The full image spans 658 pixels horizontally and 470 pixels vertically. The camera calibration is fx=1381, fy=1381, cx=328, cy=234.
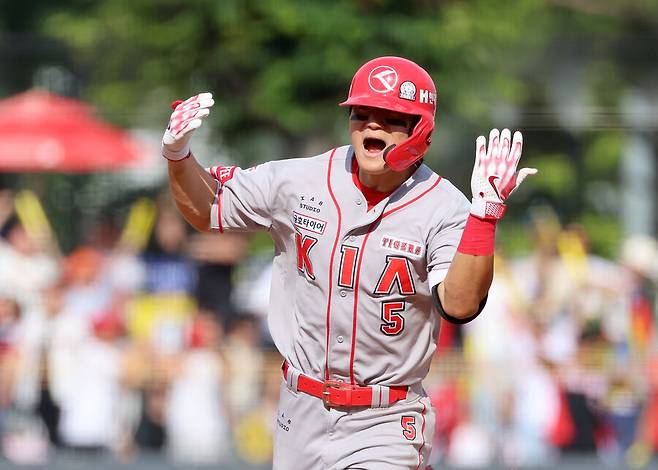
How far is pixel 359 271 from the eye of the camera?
489 centimetres

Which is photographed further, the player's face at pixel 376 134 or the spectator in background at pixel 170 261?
the spectator in background at pixel 170 261

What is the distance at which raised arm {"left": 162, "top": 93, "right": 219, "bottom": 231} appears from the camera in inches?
199

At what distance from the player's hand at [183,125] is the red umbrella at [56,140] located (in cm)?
676

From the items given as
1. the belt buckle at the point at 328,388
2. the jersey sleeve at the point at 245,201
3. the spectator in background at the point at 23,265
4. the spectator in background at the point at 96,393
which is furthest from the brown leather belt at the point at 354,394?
the spectator in background at the point at 23,265

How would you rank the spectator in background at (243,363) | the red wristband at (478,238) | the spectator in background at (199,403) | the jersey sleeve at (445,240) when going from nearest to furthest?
the red wristband at (478,238) < the jersey sleeve at (445,240) < the spectator in background at (199,403) < the spectator in background at (243,363)

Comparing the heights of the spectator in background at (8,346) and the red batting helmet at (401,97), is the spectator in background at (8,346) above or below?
below

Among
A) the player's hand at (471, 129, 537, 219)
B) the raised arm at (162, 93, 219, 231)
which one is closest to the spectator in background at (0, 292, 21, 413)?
the raised arm at (162, 93, 219, 231)

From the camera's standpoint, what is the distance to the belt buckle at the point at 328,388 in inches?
195

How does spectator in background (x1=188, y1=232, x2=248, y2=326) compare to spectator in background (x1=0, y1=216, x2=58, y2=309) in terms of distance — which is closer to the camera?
spectator in background (x1=188, y1=232, x2=248, y2=326)

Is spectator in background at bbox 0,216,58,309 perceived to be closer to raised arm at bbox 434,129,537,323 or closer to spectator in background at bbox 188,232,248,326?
spectator in background at bbox 188,232,248,326

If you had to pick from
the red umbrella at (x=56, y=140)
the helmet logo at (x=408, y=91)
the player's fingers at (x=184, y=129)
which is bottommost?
the player's fingers at (x=184, y=129)

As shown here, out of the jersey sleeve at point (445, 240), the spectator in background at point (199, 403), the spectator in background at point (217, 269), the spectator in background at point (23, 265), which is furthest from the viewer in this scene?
the spectator in background at point (23, 265)

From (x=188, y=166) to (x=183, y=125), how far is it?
190 millimetres

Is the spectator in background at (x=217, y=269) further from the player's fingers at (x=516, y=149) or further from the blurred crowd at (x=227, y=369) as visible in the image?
the player's fingers at (x=516, y=149)
